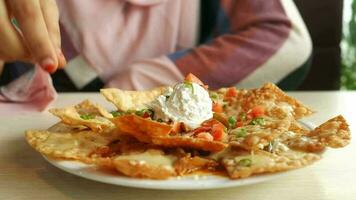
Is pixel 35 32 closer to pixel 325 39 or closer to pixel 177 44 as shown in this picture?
pixel 177 44

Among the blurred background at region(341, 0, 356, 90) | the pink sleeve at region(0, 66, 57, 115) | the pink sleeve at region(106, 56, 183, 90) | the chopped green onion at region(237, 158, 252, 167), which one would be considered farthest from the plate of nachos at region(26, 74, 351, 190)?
the blurred background at region(341, 0, 356, 90)

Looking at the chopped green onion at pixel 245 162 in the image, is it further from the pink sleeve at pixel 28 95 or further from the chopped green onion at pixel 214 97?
the pink sleeve at pixel 28 95

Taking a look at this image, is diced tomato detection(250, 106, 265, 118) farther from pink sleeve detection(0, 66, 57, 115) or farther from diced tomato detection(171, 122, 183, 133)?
pink sleeve detection(0, 66, 57, 115)

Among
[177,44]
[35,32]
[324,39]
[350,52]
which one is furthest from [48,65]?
[350,52]

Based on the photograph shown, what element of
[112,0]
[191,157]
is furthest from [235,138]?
[112,0]

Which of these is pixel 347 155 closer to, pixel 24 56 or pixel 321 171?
pixel 321 171

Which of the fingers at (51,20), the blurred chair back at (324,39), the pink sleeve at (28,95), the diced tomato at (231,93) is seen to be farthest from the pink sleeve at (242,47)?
the fingers at (51,20)

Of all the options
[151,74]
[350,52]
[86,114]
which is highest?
[86,114]
